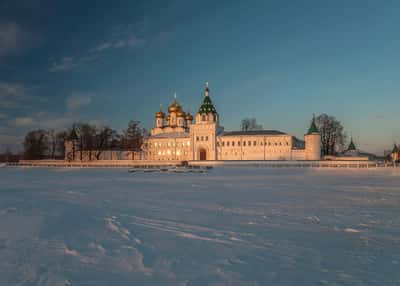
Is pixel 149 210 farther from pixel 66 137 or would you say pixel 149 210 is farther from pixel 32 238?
pixel 66 137

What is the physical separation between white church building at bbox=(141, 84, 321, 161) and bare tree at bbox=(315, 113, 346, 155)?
4.78 m

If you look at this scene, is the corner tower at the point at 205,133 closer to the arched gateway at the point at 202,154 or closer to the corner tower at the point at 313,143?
the arched gateway at the point at 202,154

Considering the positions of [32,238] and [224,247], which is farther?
[32,238]

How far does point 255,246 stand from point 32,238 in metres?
4.91

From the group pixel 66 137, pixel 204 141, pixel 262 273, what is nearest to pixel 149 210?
pixel 262 273

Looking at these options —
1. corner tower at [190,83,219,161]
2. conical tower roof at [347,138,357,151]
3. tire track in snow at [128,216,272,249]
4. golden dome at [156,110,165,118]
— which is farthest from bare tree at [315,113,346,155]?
tire track in snow at [128,216,272,249]

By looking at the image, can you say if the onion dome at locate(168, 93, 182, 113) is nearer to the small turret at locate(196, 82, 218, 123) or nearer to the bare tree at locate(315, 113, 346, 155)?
the small turret at locate(196, 82, 218, 123)

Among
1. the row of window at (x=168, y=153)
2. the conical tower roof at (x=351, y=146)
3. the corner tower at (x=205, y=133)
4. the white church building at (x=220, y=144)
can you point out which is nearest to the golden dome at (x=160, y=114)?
the white church building at (x=220, y=144)

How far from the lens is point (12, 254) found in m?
5.41

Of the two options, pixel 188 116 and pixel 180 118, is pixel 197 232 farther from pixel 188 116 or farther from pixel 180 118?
pixel 188 116

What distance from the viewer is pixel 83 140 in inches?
2817

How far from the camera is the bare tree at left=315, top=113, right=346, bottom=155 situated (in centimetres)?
6291

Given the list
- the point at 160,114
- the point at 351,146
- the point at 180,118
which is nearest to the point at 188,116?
the point at 180,118

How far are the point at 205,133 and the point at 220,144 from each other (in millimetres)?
4248
